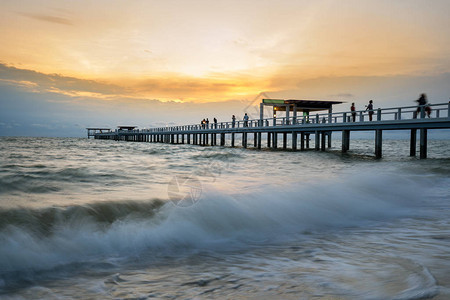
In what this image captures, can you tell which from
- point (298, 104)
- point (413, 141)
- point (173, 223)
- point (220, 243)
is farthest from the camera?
point (298, 104)

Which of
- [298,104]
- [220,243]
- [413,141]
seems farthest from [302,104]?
[220,243]

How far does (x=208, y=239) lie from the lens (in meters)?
5.07

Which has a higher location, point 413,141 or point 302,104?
point 302,104

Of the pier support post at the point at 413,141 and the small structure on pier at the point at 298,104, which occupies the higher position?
the small structure on pier at the point at 298,104

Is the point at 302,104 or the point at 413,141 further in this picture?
the point at 302,104

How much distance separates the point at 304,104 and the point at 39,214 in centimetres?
3598

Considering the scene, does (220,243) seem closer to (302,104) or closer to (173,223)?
(173,223)

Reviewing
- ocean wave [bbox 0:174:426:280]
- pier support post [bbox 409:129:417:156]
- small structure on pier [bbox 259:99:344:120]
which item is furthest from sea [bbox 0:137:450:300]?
small structure on pier [bbox 259:99:344:120]

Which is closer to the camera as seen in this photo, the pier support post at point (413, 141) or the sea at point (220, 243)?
the sea at point (220, 243)

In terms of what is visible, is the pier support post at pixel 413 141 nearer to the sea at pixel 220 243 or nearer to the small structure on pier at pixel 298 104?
the sea at pixel 220 243

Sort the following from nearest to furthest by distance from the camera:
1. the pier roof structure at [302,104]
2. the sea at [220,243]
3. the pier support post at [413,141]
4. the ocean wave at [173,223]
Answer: the sea at [220,243]
the ocean wave at [173,223]
the pier support post at [413,141]
the pier roof structure at [302,104]

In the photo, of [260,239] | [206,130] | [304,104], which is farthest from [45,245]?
[206,130]

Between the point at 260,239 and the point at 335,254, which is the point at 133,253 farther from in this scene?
the point at 335,254

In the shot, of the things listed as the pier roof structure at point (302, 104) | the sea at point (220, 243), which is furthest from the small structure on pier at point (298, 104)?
the sea at point (220, 243)
